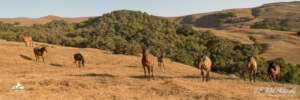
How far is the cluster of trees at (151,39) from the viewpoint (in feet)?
142

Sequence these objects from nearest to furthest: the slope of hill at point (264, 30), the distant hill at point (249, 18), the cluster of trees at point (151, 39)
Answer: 1. the cluster of trees at point (151, 39)
2. the slope of hill at point (264, 30)
3. the distant hill at point (249, 18)

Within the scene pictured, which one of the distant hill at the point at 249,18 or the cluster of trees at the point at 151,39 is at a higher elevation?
the distant hill at the point at 249,18

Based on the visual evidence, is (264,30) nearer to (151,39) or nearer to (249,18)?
(249,18)

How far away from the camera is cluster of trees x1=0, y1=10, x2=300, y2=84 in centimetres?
4332

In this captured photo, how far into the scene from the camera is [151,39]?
232ft

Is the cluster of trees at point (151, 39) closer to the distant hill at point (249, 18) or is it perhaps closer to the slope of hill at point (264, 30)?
the slope of hill at point (264, 30)

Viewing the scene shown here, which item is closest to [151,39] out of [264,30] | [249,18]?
[264,30]

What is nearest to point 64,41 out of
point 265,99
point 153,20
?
point 153,20

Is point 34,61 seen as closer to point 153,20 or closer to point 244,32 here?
point 153,20

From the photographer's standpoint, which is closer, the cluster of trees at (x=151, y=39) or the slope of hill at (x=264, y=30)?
the cluster of trees at (x=151, y=39)

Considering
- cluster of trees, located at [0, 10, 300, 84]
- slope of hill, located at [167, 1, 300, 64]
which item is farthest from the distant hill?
cluster of trees, located at [0, 10, 300, 84]

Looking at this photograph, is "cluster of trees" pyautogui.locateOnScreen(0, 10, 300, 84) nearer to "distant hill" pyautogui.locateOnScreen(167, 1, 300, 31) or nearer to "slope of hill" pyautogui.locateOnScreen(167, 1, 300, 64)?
"slope of hill" pyautogui.locateOnScreen(167, 1, 300, 64)

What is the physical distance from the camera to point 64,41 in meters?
61.2

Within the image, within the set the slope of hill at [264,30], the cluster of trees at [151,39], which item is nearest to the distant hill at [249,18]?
the slope of hill at [264,30]
